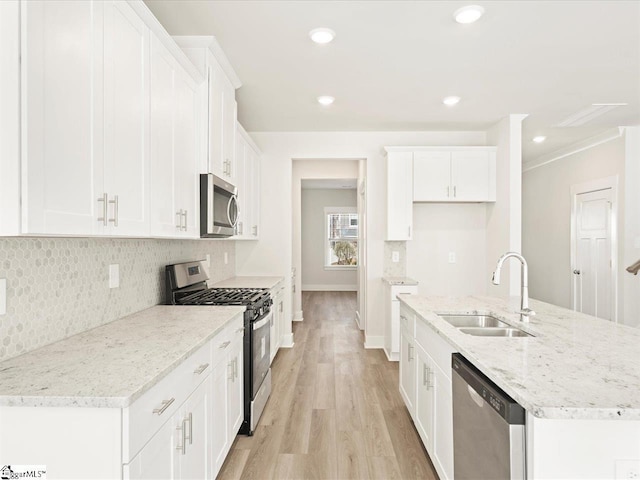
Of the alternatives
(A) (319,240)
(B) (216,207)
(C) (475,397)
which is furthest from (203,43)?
(A) (319,240)

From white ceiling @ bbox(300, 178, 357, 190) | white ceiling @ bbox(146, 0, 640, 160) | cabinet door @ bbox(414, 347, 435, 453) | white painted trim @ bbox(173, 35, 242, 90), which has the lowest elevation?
cabinet door @ bbox(414, 347, 435, 453)

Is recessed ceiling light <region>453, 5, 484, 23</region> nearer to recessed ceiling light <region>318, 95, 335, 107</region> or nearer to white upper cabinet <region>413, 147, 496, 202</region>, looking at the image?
recessed ceiling light <region>318, 95, 335, 107</region>

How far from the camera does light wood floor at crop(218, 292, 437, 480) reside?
7.55 feet

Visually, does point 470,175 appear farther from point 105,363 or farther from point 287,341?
point 105,363

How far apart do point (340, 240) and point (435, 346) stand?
8.37 metres

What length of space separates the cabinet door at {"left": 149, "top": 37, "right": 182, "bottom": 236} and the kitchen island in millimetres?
1462

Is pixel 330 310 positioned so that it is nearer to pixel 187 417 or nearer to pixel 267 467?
pixel 267 467

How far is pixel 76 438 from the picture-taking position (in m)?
1.14

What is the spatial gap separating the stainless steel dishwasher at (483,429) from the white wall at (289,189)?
10.3 ft

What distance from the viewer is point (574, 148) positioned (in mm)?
5711

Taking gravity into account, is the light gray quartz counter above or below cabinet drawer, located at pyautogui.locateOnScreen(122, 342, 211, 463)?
above

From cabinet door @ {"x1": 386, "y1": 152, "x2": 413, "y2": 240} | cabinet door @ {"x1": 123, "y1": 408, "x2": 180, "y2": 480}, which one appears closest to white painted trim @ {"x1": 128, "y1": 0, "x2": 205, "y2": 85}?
cabinet door @ {"x1": 123, "y1": 408, "x2": 180, "y2": 480}

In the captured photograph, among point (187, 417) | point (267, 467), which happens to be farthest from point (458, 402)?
point (267, 467)

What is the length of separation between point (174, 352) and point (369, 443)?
162 centimetres
